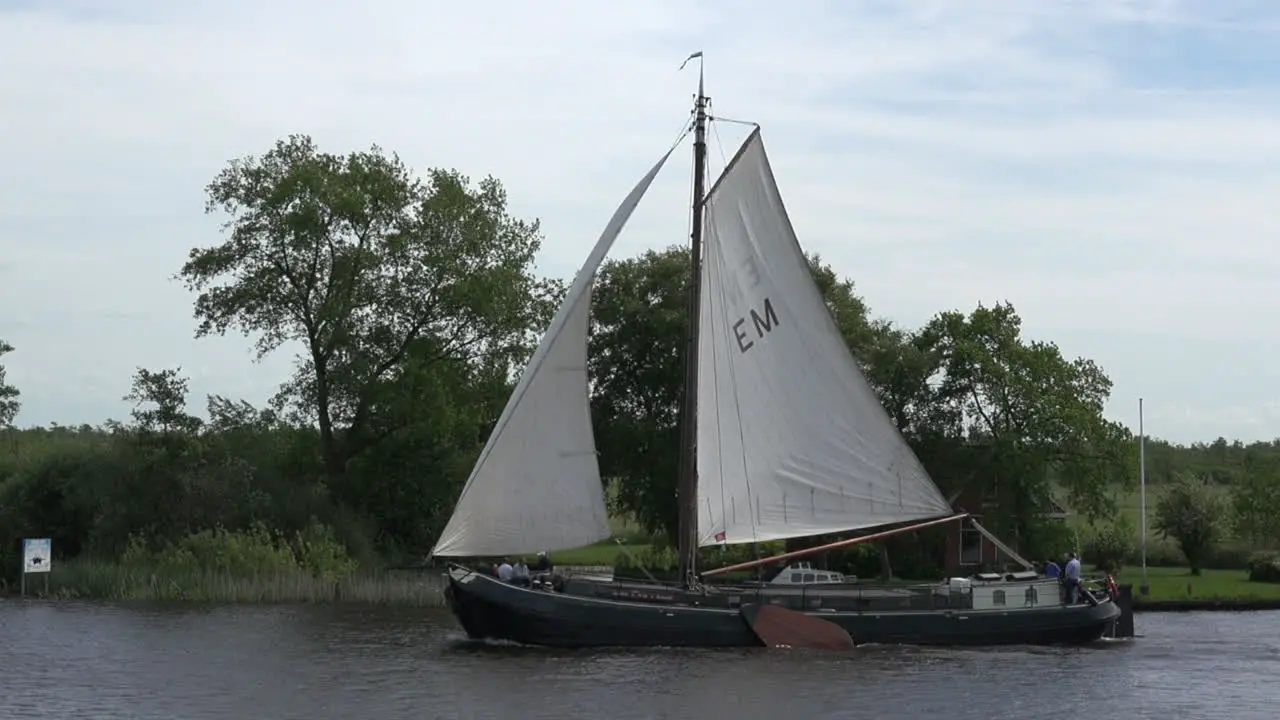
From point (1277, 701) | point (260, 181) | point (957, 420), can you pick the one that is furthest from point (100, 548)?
point (1277, 701)

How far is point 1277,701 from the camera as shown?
128ft

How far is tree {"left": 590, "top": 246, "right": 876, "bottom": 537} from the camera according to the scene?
77.9 m

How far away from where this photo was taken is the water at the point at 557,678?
36.4m

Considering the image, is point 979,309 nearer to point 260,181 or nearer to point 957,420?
point 957,420

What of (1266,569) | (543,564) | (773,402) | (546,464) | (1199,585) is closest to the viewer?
(546,464)

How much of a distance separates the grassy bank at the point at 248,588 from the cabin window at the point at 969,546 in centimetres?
2855

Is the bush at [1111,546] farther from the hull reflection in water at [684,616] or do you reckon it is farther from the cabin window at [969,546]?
the hull reflection in water at [684,616]

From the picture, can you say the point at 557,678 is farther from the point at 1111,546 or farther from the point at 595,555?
the point at 595,555

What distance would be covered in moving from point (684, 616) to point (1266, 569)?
38548 mm

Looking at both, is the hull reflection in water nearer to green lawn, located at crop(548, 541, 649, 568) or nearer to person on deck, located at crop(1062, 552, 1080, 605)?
person on deck, located at crop(1062, 552, 1080, 605)

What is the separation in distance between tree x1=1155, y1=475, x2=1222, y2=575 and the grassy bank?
1422 inches

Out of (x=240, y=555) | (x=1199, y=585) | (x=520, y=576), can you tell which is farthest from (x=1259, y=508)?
(x=520, y=576)

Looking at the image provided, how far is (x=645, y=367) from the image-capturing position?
7975cm

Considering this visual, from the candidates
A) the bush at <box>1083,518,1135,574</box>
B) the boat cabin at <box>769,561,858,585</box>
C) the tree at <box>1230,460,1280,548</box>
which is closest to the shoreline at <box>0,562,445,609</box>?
the boat cabin at <box>769,561,858,585</box>
